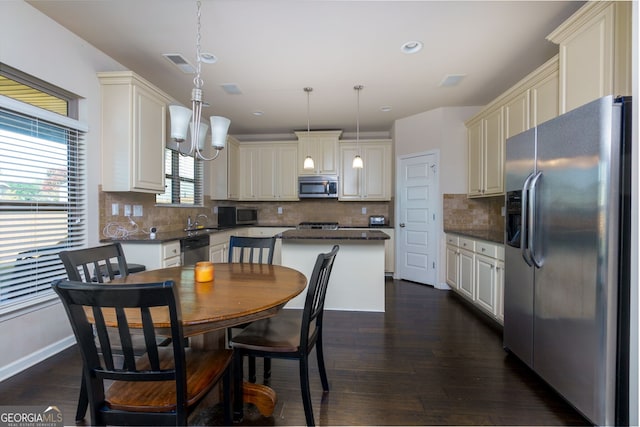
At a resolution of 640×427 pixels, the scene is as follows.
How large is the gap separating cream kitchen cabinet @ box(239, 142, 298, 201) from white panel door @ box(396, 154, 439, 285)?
6.61 ft

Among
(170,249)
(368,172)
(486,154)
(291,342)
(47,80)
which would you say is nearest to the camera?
(291,342)

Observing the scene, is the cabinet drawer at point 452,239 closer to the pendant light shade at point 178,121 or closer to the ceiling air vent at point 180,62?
the pendant light shade at point 178,121

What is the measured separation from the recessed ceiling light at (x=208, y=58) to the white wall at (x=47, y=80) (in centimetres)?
92

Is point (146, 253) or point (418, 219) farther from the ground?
point (418, 219)

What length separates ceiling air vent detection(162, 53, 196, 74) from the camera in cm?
270

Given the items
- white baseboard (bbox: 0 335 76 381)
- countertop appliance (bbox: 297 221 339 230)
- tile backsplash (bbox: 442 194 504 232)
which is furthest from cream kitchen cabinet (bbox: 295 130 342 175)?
white baseboard (bbox: 0 335 76 381)

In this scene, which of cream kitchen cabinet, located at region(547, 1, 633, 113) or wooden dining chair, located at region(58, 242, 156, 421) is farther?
cream kitchen cabinet, located at region(547, 1, 633, 113)

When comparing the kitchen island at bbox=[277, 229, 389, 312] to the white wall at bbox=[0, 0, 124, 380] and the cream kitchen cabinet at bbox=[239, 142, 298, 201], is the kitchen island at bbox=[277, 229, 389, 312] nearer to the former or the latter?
the white wall at bbox=[0, 0, 124, 380]

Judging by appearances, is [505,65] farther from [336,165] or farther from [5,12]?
[5,12]

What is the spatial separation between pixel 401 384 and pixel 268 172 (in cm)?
432

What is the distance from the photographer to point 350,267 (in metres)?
3.20

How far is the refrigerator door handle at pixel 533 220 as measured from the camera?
183 centimetres

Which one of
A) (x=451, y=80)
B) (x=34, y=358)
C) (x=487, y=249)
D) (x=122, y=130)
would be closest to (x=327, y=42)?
(x=451, y=80)

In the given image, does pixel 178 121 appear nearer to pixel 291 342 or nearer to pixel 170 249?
pixel 291 342
